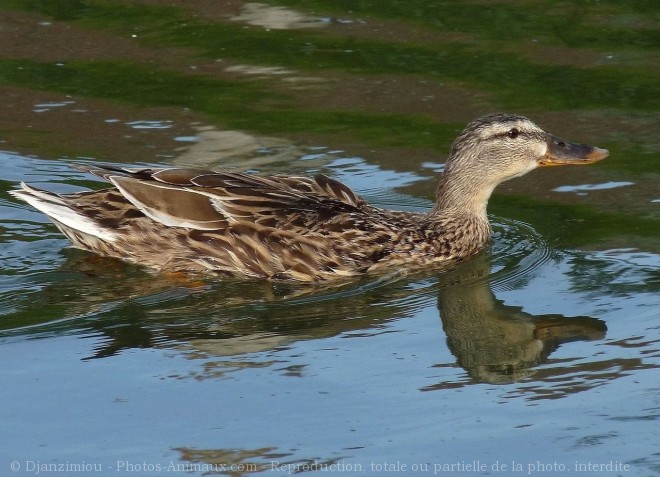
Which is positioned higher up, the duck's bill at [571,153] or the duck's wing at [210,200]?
the duck's bill at [571,153]

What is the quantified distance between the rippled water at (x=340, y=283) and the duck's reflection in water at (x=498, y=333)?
0.02 metres

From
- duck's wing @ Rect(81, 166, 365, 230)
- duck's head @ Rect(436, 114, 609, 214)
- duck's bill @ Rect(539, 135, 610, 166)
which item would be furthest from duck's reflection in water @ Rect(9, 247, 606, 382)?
duck's bill @ Rect(539, 135, 610, 166)

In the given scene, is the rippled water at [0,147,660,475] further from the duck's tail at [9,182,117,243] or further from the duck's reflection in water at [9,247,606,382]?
the duck's tail at [9,182,117,243]

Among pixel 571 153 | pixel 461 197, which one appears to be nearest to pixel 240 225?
pixel 461 197

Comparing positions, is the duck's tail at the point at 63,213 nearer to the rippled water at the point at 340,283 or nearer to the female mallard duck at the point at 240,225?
the female mallard duck at the point at 240,225

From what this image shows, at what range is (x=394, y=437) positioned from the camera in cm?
689

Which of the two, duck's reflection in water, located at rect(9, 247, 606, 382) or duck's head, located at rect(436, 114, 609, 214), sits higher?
duck's head, located at rect(436, 114, 609, 214)

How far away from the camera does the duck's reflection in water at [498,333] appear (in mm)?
7957

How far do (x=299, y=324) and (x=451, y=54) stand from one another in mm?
5392

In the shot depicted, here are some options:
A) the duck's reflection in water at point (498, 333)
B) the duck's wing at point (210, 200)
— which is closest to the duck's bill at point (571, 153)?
the duck's reflection in water at point (498, 333)

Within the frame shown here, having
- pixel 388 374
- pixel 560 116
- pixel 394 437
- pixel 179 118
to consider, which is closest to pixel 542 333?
pixel 388 374

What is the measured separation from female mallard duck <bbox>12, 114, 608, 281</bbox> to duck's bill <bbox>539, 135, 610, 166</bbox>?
0.04 feet

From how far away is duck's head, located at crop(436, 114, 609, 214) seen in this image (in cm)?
1008

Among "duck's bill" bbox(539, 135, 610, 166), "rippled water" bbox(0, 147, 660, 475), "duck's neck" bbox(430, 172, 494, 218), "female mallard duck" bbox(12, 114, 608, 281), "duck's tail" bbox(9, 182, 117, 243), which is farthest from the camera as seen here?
"duck's neck" bbox(430, 172, 494, 218)
